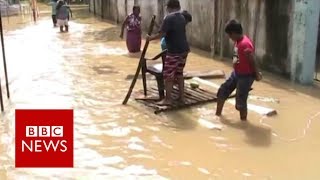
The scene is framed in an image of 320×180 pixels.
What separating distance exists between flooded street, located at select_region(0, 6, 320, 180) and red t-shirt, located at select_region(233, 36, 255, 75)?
84 cm

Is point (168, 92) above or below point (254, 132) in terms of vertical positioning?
above

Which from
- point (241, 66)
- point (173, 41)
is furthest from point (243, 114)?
point (173, 41)

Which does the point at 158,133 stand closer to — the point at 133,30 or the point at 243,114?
the point at 243,114

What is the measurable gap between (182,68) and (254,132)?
166cm

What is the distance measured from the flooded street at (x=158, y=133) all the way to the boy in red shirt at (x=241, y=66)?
441 millimetres

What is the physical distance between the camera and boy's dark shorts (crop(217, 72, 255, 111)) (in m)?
6.73

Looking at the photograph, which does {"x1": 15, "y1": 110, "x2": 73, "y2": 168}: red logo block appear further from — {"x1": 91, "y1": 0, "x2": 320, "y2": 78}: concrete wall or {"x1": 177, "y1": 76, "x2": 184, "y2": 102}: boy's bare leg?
{"x1": 91, "y1": 0, "x2": 320, "y2": 78}: concrete wall

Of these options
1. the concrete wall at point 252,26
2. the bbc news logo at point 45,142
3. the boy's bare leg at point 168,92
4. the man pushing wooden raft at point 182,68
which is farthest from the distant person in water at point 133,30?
the bbc news logo at point 45,142

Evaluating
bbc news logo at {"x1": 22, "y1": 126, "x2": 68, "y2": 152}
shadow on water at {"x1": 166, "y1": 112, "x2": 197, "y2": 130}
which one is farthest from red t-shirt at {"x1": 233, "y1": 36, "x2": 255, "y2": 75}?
bbc news logo at {"x1": 22, "y1": 126, "x2": 68, "y2": 152}

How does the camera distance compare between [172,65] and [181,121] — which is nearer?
[181,121]

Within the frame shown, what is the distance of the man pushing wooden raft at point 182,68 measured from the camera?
21.5ft

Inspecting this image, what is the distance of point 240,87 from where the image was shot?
267 inches

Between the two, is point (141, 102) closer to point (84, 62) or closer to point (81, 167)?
point (81, 167)

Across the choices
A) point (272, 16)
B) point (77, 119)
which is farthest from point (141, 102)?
point (272, 16)
